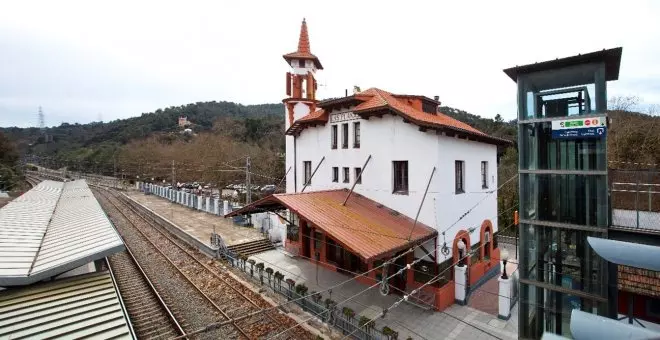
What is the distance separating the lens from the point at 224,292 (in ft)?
48.6

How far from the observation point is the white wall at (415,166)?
14.2 m

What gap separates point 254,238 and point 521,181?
57.3ft

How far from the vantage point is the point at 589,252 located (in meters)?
9.12

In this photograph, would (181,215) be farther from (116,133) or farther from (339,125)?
(116,133)

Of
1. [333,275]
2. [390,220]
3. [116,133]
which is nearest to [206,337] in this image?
[333,275]

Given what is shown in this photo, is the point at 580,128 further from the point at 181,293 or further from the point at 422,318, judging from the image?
the point at 181,293

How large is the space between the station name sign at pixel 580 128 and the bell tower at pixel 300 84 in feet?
49.6

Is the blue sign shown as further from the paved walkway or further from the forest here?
the forest

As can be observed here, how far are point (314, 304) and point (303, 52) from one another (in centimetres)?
1649

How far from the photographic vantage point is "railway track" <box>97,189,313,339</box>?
11.6m

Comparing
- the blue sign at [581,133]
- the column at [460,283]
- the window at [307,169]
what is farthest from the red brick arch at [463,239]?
the window at [307,169]

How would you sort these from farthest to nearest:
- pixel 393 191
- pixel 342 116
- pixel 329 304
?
pixel 342 116, pixel 393 191, pixel 329 304

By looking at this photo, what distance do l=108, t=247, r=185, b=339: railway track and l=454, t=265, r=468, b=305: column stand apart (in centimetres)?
1082

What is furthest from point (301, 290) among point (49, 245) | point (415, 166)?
point (49, 245)
